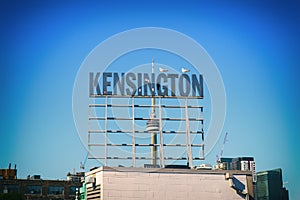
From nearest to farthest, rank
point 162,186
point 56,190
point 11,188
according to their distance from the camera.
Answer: point 162,186 → point 11,188 → point 56,190

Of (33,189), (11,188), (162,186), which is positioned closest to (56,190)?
(33,189)

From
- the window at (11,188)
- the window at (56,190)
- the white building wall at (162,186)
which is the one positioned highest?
the white building wall at (162,186)

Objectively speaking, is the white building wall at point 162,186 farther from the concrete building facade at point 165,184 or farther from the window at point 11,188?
the window at point 11,188

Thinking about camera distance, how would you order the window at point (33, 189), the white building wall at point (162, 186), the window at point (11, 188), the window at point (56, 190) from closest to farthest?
the white building wall at point (162, 186) < the window at point (11, 188) < the window at point (33, 189) < the window at point (56, 190)

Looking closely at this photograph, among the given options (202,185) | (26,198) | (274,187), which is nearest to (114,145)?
(202,185)

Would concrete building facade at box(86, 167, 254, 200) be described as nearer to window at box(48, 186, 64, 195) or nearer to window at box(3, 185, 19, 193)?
window at box(3, 185, 19, 193)

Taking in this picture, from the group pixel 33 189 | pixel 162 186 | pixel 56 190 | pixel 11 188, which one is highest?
pixel 162 186

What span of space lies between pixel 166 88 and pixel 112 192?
7698mm

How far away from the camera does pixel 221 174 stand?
22906 millimetres

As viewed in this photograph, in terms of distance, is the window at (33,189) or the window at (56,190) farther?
the window at (56,190)

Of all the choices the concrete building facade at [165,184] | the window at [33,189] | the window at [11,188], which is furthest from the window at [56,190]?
the concrete building facade at [165,184]

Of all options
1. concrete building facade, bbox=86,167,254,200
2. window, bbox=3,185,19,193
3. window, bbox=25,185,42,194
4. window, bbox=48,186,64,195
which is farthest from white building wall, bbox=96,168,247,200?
window, bbox=48,186,64,195

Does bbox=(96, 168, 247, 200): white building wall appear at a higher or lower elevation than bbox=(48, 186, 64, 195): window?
higher

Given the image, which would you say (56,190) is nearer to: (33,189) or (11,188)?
(33,189)
